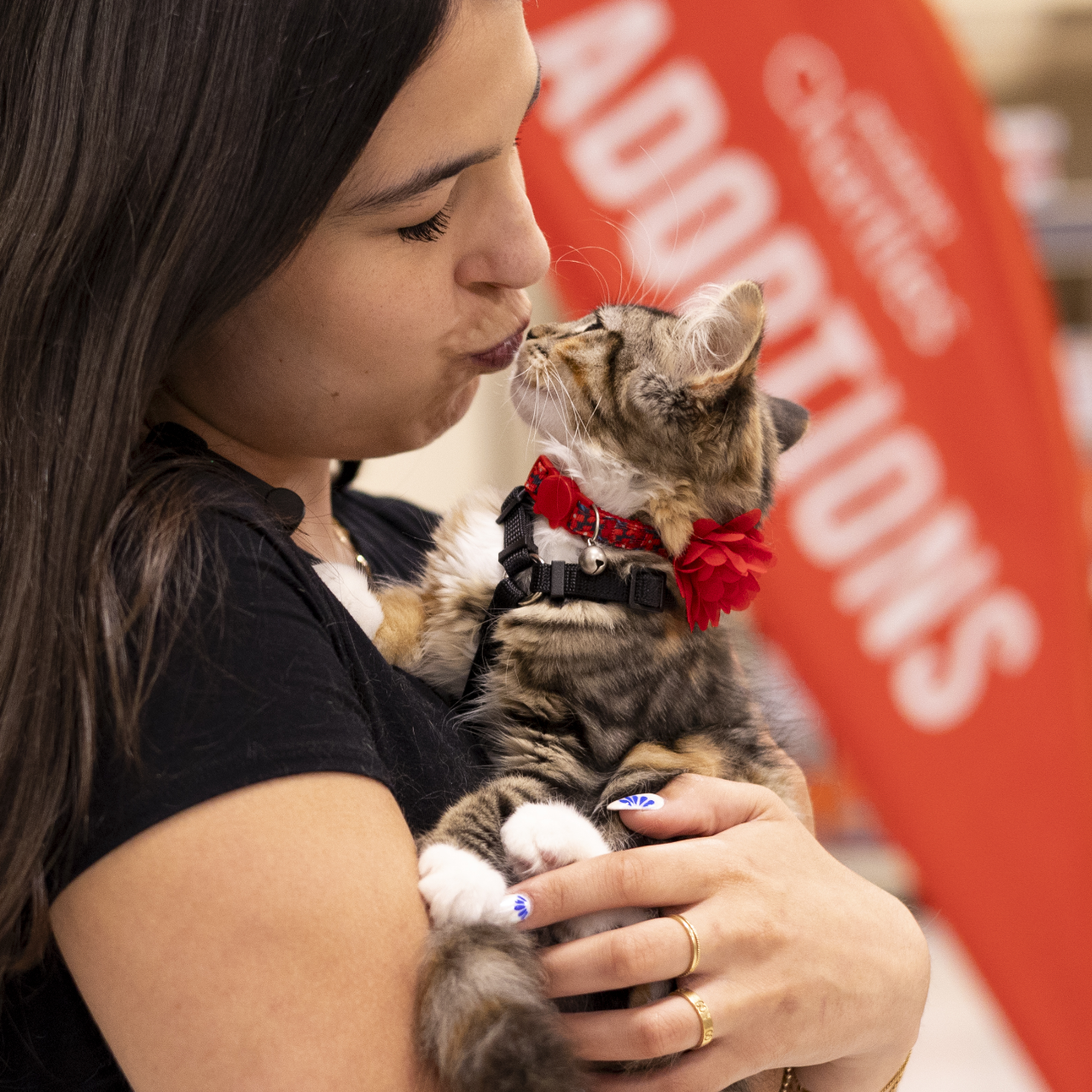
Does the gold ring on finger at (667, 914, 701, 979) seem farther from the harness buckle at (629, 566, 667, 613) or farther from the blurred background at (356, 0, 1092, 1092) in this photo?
the blurred background at (356, 0, 1092, 1092)

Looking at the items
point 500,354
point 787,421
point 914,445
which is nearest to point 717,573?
point 500,354

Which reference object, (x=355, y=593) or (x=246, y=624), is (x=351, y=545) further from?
(x=246, y=624)

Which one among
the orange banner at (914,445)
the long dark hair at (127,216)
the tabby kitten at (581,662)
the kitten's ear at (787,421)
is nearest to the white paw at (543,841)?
the tabby kitten at (581,662)

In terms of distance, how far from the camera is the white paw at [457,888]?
833mm

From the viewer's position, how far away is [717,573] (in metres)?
1.10

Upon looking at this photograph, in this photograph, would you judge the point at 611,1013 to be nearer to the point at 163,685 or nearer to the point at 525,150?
the point at 163,685

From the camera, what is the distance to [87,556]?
30.5 inches

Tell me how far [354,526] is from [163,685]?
0.70 meters

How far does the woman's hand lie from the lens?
0.87 metres

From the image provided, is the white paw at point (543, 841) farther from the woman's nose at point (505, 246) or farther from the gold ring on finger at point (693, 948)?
the woman's nose at point (505, 246)

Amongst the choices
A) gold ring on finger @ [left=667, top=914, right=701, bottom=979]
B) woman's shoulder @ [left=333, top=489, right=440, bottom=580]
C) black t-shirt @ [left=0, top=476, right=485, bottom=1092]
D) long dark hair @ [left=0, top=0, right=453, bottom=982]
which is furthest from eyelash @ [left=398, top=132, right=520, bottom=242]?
gold ring on finger @ [left=667, top=914, right=701, bottom=979]

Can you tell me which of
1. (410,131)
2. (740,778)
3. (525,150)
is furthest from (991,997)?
(410,131)

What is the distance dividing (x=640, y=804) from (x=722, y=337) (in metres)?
0.58

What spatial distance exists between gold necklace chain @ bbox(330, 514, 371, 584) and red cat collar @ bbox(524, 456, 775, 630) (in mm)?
242
